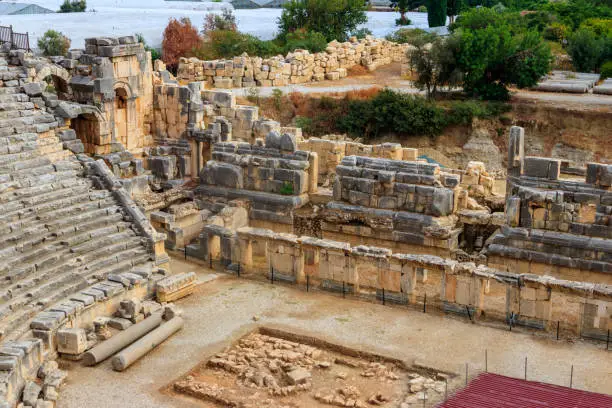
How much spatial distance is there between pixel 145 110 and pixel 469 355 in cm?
1325

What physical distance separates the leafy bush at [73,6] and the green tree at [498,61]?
80.5ft

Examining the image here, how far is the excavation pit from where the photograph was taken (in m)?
15.3

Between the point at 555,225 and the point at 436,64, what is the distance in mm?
18970

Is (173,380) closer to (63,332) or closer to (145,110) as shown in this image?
(63,332)

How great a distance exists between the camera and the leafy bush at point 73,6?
5181 centimetres

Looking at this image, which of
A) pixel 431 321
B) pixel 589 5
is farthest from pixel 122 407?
pixel 589 5

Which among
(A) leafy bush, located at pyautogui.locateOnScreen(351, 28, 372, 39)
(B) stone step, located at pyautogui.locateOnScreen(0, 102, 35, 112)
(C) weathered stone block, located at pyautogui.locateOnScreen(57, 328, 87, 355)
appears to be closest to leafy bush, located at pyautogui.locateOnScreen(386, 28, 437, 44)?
(A) leafy bush, located at pyautogui.locateOnScreen(351, 28, 372, 39)

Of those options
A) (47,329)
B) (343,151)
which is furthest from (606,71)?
(47,329)

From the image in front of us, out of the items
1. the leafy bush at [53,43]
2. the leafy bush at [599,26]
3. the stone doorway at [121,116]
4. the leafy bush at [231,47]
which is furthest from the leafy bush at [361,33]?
the stone doorway at [121,116]

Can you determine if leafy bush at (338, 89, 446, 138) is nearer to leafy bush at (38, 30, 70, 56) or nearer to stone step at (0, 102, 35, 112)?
leafy bush at (38, 30, 70, 56)

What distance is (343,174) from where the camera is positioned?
74.9 feet

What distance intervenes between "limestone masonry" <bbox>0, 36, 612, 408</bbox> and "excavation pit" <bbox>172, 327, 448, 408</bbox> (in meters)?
0.18

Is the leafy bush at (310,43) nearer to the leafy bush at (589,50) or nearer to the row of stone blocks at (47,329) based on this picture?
the leafy bush at (589,50)

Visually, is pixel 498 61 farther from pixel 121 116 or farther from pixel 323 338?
pixel 323 338
